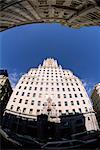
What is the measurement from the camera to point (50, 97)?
56406 millimetres

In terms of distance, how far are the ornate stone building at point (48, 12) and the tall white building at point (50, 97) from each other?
3335 cm

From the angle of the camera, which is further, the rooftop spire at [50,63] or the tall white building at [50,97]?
the rooftop spire at [50,63]

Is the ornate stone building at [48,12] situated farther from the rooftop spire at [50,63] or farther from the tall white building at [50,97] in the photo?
the rooftop spire at [50,63]

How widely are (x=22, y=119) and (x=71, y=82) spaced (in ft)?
65.2

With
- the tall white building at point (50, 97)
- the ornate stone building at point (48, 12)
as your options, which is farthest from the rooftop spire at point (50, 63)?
the ornate stone building at point (48, 12)

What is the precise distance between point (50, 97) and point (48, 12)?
133 feet

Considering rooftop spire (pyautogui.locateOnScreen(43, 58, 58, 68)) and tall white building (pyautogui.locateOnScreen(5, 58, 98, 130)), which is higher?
rooftop spire (pyautogui.locateOnScreen(43, 58, 58, 68))

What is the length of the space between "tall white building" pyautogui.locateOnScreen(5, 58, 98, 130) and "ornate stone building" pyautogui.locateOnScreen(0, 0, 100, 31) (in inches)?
1313

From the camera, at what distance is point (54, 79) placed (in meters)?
64.8

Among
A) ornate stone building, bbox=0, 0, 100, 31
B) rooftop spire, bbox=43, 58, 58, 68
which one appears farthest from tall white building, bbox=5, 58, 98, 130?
ornate stone building, bbox=0, 0, 100, 31

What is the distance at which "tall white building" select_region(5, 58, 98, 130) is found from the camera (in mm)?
51750

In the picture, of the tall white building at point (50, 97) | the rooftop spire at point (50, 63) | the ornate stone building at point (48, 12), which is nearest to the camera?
the ornate stone building at point (48, 12)

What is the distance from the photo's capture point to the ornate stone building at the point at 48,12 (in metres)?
13.7

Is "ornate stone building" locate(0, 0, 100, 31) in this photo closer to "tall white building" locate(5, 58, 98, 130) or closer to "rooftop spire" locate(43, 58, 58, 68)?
"tall white building" locate(5, 58, 98, 130)
